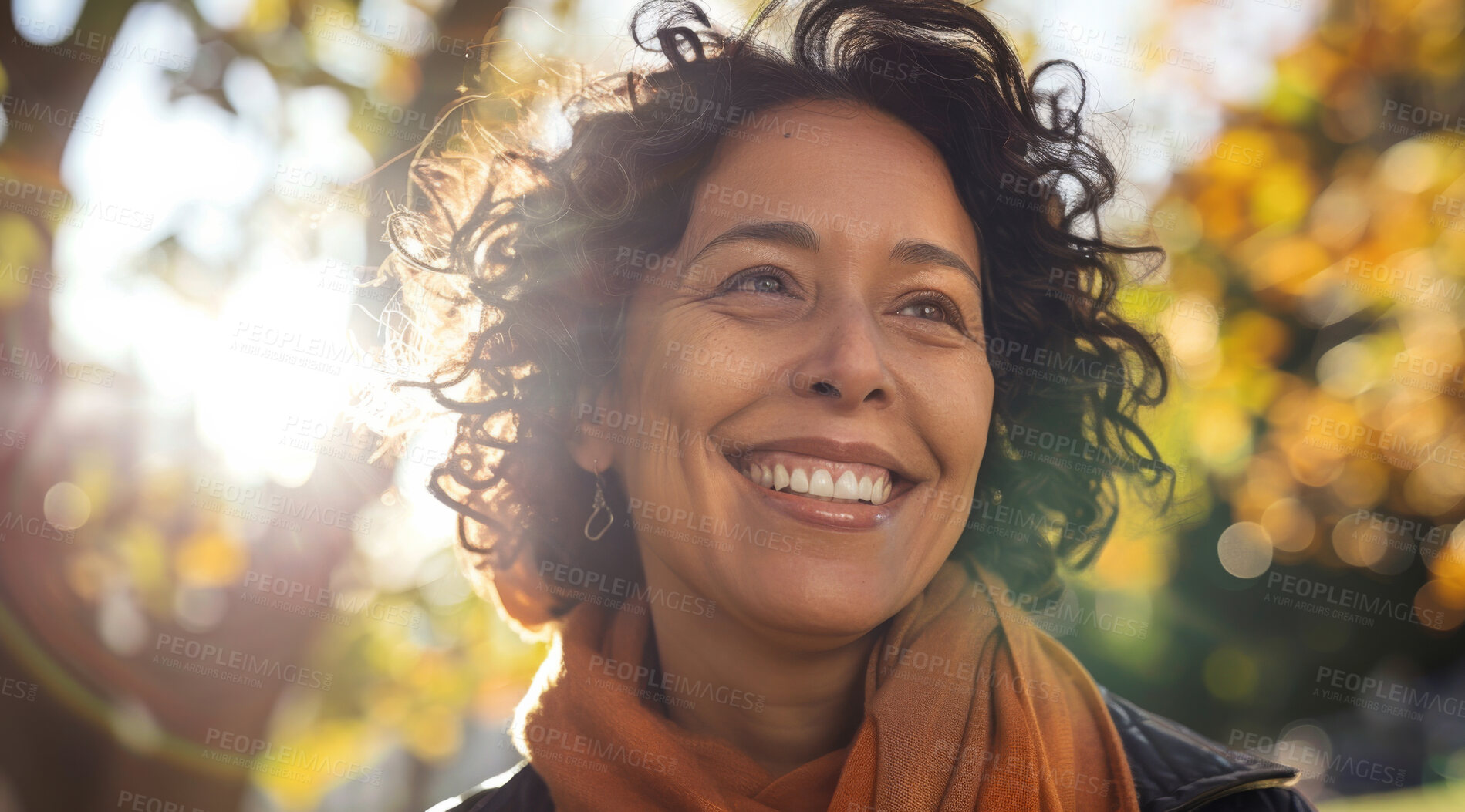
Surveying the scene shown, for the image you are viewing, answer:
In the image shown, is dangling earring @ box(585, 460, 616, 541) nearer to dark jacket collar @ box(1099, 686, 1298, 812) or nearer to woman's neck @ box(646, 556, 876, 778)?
woman's neck @ box(646, 556, 876, 778)

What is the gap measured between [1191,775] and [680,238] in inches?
72.3

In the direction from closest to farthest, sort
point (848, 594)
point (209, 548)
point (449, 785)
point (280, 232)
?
point (848, 594), point (280, 232), point (209, 548), point (449, 785)

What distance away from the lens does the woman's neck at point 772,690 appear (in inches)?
85.4

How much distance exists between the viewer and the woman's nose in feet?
6.22

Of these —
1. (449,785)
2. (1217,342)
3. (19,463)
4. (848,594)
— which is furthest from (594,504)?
(449,785)

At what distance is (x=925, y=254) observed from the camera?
207cm

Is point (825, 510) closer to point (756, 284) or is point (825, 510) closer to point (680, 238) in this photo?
point (756, 284)

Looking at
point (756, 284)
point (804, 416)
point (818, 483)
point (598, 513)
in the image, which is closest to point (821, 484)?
point (818, 483)

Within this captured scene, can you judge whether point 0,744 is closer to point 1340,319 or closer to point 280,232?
point 280,232

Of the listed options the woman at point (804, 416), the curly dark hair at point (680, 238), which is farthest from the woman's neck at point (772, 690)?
the curly dark hair at point (680, 238)

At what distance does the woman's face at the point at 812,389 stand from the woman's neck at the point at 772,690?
14 centimetres

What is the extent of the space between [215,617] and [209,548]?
60 cm

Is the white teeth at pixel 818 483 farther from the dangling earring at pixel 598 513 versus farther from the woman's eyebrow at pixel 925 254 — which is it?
the dangling earring at pixel 598 513

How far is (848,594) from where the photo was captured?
194cm
